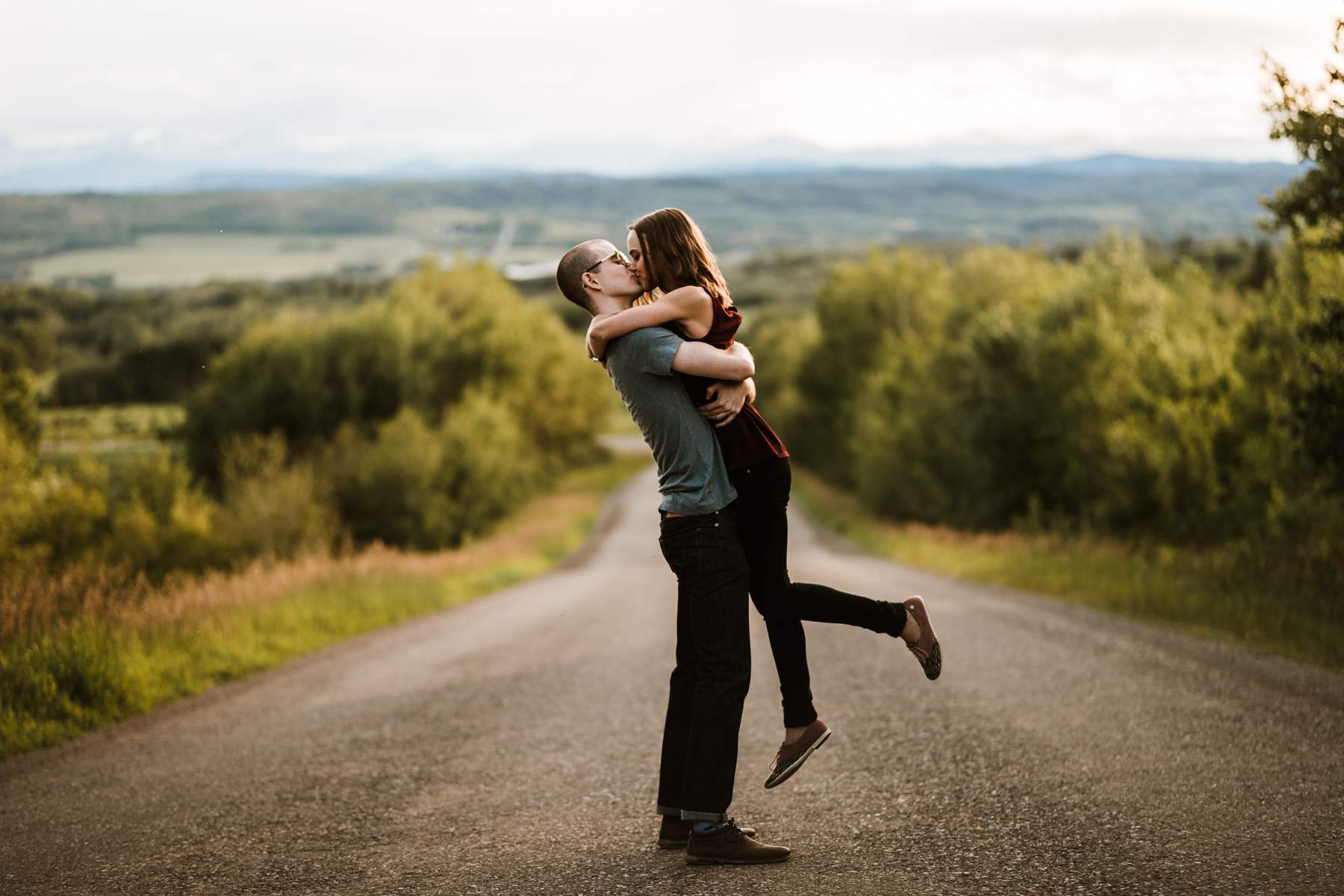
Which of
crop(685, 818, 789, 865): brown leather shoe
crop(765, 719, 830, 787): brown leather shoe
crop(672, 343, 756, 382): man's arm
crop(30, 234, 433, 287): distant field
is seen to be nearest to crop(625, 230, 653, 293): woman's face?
crop(672, 343, 756, 382): man's arm

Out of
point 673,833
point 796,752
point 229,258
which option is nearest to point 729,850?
point 673,833

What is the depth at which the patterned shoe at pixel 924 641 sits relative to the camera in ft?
14.5

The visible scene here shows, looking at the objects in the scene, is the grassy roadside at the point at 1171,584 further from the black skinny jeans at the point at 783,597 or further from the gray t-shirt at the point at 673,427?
the gray t-shirt at the point at 673,427

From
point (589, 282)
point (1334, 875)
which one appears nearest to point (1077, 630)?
point (1334, 875)

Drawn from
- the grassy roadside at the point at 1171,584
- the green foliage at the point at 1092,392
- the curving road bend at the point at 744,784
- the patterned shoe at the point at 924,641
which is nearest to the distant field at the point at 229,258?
the green foliage at the point at 1092,392

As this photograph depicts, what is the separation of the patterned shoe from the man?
743mm

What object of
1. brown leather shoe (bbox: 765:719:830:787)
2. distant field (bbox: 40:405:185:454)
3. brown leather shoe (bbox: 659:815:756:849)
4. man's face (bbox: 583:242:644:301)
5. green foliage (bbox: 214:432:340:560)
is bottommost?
green foliage (bbox: 214:432:340:560)

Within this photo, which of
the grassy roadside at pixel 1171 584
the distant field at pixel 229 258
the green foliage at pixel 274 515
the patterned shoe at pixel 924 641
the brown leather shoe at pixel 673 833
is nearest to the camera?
the brown leather shoe at pixel 673 833

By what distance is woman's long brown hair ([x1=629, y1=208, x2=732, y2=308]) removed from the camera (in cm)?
398

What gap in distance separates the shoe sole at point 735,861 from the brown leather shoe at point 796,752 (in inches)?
12.2

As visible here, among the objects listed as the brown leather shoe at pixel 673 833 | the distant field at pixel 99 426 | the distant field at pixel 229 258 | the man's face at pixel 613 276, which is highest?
the distant field at pixel 229 258

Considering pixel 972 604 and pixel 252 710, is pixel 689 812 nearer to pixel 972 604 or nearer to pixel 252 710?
pixel 252 710

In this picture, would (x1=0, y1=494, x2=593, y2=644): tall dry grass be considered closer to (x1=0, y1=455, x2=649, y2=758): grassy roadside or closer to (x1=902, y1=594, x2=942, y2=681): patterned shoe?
(x1=0, y1=455, x2=649, y2=758): grassy roadside

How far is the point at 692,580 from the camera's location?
4035 mm
